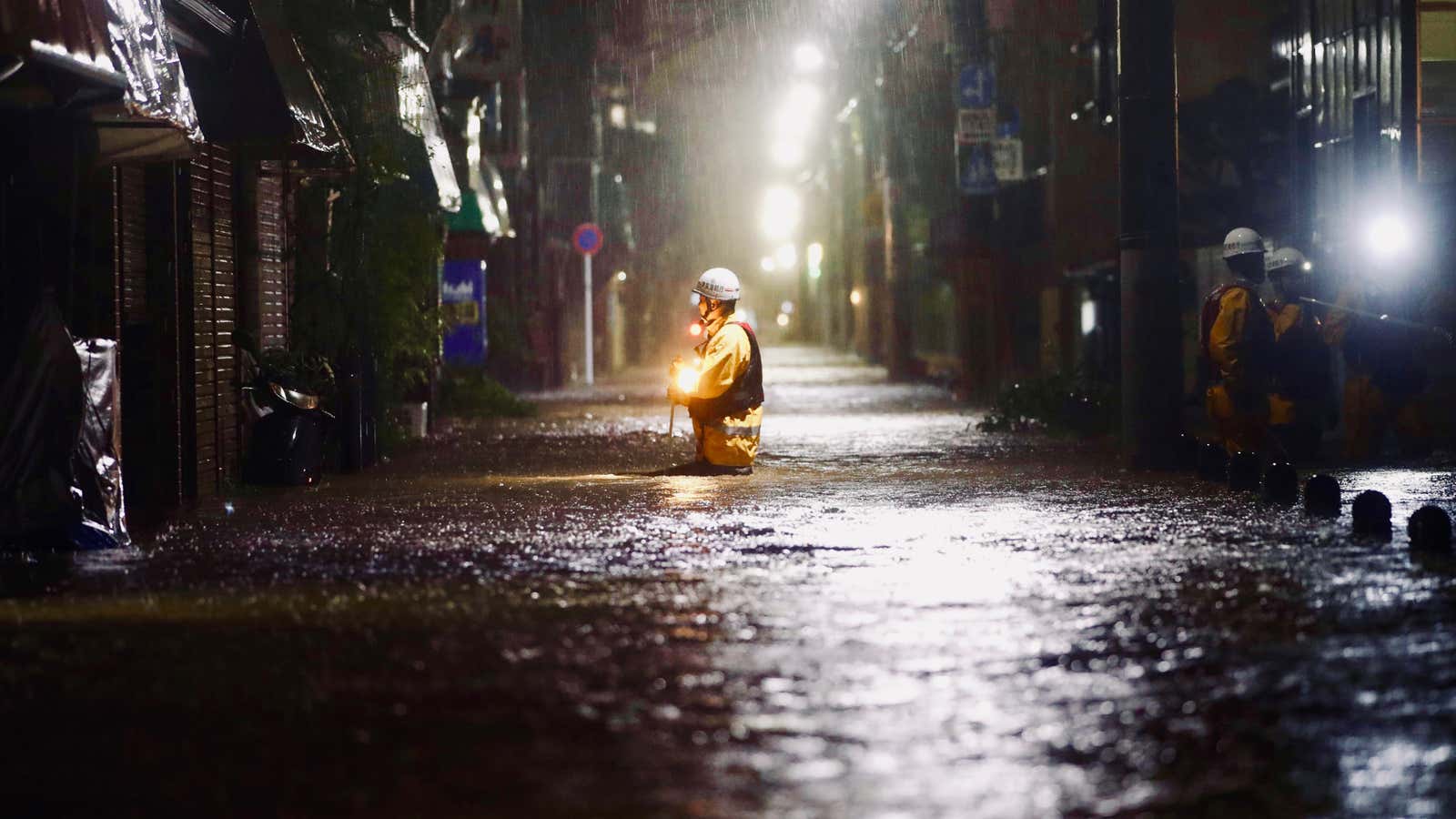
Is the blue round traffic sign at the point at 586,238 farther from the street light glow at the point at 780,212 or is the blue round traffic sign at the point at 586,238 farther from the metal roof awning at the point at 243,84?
the street light glow at the point at 780,212

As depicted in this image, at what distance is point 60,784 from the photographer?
5816mm

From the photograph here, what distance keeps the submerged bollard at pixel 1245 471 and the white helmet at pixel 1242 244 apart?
97.1 inches

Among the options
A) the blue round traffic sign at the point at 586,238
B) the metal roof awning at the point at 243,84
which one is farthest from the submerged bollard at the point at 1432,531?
the blue round traffic sign at the point at 586,238

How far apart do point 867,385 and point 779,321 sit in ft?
349

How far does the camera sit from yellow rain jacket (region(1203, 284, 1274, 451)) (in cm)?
1678

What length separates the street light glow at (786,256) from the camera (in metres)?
136

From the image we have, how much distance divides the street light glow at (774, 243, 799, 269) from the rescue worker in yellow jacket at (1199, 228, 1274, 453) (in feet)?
386

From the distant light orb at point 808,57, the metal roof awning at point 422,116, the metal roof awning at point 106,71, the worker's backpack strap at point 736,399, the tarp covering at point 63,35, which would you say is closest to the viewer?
the tarp covering at point 63,35

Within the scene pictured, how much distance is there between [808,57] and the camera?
87000mm

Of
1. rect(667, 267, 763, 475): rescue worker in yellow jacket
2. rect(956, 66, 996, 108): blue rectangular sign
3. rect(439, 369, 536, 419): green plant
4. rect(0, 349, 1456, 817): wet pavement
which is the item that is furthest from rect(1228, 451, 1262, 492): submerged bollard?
rect(956, 66, 996, 108): blue rectangular sign

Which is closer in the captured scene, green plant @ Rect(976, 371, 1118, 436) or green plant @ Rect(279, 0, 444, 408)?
green plant @ Rect(279, 0, 444, 408)

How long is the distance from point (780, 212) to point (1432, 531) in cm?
12880

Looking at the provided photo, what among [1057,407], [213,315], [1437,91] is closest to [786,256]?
[1057,407]

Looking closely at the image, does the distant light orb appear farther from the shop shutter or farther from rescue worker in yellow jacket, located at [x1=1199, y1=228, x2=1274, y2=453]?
the shop shutter
